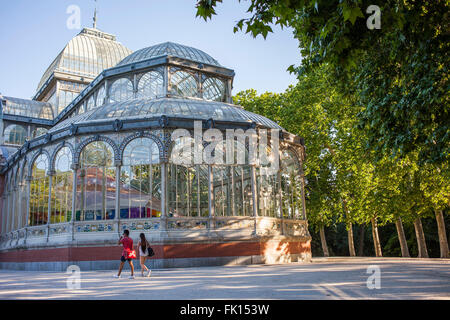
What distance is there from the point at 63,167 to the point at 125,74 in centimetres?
793

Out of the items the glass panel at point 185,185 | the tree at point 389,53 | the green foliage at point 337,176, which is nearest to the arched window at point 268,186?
the glass panel at point 185,185

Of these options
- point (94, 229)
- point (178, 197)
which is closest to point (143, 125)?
point (178, 197)

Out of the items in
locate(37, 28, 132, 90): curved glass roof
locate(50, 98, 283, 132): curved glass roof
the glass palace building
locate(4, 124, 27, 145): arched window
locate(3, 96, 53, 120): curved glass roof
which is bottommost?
the glass palace building

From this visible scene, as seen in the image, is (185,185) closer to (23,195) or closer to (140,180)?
(140,180)

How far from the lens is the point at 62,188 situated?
20.9 m

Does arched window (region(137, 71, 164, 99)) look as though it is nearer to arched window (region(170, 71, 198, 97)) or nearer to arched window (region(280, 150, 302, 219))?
arched window (region(170, 71, 198, 97))

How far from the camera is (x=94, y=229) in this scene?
19141mm

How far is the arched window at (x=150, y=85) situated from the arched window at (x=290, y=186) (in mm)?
8616

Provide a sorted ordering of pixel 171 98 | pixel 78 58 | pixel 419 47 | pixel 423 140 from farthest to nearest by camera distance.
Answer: pixel 78 58
pixel 171 98
pixel 423 140
pixel 419 47

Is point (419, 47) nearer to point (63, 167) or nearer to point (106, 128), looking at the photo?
point (106, 128)

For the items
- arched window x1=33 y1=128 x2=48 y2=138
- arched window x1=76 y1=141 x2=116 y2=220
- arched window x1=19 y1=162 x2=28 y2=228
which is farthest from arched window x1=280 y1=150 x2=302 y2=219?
arched window x1=33 y1=128 x2=48 y2=138

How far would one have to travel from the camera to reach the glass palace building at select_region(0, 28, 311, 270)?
18.9 m

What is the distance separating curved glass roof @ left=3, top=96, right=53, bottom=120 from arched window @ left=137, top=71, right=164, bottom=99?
15.3 metres

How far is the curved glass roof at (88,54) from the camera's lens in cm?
3862
